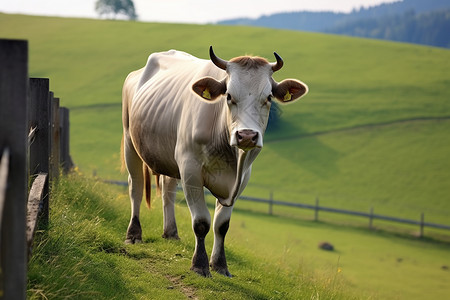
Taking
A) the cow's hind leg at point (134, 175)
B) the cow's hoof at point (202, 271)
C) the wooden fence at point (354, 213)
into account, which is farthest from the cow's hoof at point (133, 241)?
the wooden fence at point (354, 213)

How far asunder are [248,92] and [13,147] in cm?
327

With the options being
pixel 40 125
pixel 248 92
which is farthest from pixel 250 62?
pixel 40 125

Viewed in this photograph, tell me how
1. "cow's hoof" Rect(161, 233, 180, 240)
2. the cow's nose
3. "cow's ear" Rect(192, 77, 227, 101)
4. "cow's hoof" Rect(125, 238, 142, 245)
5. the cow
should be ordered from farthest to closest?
1. "cow's hoof" Rect(161, 233, 180, 240)
2. "cow's hoof" Rect(125, 238, 142, 245)
3. "cow's ear" Rect(192, 77, 227, 101)
4. the cow
5. the cow's nose

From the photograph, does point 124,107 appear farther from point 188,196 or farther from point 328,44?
point 328,44

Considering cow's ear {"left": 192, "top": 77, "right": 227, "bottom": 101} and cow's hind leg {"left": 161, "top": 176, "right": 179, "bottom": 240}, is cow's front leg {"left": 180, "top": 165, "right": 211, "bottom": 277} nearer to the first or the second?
cow's ear {"left": 192, "top": 77, "right": 227, "bottom": 101}

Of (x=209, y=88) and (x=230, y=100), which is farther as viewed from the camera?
(x=209, y=88)

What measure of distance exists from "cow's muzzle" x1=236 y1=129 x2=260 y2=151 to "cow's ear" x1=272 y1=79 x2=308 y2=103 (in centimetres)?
81

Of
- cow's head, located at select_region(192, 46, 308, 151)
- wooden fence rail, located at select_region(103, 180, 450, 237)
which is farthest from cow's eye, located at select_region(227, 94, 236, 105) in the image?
wooden fence rail, located at select_region(103, 180, 450, 237)

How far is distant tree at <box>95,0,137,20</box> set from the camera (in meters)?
111

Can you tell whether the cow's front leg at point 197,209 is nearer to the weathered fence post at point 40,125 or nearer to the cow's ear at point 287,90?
the cow's ear at point 287,90

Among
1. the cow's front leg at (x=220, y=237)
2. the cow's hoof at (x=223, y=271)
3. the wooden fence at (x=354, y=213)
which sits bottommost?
the wooden fence at (x=354, y=213)

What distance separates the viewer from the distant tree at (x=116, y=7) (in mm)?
111438

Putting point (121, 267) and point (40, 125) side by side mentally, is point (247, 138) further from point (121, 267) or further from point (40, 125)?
point (40, 125)

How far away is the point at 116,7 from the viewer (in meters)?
111
